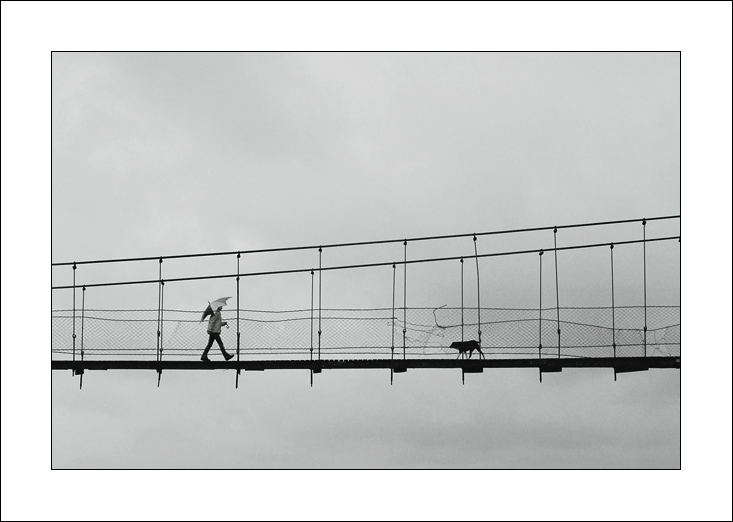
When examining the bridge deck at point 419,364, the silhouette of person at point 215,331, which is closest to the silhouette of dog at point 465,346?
the bridge deck at point 419,364

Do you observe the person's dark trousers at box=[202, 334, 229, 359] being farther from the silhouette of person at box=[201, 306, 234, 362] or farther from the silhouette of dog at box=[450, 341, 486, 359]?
the silhouette of dog at box=[450, 341, 486, 359]

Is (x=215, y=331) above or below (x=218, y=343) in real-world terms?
above

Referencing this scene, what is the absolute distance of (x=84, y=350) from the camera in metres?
27.7

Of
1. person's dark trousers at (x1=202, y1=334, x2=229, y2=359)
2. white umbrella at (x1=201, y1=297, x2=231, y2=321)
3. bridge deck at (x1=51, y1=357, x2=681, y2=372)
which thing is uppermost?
white umbrella at (x1=201, y1=297, x2=231, y2=321)

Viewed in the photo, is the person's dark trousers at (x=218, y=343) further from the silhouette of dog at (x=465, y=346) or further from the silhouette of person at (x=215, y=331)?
the silhouette of dog at (x=465, y=346)

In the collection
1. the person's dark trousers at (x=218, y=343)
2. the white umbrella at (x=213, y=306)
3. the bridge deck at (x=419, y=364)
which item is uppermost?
the white umbrella at (x=213, y=306)

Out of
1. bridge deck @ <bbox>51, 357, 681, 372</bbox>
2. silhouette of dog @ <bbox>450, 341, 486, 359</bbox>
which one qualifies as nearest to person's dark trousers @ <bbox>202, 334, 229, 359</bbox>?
bridge deck @ <bbox>51, 357, 681, 372</bbox>

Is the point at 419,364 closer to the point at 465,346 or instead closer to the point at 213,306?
the point at 465,346

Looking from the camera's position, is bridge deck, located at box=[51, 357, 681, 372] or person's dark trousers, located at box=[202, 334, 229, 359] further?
person's dark trousers, located at box=[202, 334, 229, 359]

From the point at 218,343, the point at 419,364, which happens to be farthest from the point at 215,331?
the point at 419,364

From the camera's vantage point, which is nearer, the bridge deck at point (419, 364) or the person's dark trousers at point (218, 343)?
the bridge deck at point (419, 364)

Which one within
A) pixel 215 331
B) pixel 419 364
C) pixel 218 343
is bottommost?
pixel 419 364
